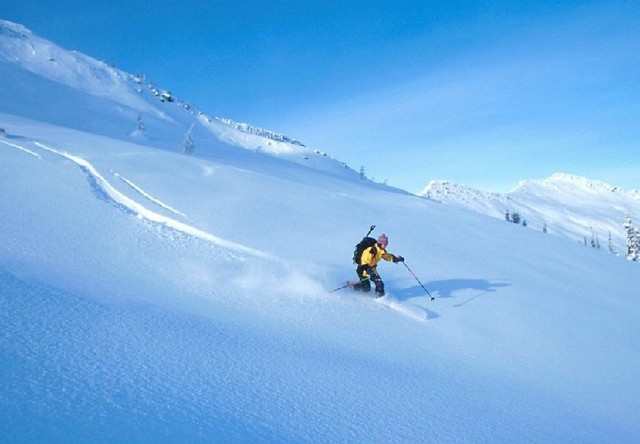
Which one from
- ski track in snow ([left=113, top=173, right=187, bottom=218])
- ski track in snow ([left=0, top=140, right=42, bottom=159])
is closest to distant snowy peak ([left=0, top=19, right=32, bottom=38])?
ski track in snow ([left=0, top=140, right=42, bottom=159])

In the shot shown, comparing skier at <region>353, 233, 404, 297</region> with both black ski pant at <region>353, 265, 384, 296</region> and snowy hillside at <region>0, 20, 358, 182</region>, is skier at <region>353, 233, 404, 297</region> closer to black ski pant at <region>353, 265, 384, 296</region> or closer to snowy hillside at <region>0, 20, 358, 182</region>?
black ski pant at <region>353, 265, 384, 296</region>

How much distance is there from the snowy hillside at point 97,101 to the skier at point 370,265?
117 ft

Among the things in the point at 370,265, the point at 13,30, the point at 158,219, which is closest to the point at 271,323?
the point at 370,265

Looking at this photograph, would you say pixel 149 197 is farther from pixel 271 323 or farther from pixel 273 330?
pixel 273 330

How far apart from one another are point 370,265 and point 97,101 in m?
105

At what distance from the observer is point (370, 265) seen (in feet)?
29.4

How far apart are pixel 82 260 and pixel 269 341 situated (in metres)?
3.59

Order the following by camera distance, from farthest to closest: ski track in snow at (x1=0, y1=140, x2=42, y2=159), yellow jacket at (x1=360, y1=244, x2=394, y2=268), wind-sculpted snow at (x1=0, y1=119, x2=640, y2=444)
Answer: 1. ski track in snow at (x1=0, y1=140, x2=42, y2=159)
2. yellow jacket at (x1=360, y1=244, x2=394, y2=268)
3. wind-sculpted snow at (x1=0, y1=119, x2=640, y2=444)

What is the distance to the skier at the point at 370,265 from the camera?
8.77 meters

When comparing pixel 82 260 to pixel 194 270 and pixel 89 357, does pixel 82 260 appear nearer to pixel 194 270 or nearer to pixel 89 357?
pixel 194 270

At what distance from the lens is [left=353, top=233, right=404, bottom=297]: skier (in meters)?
8.77

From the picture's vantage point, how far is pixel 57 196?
10.5 metres

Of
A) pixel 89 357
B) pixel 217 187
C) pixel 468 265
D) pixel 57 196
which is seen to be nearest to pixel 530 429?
pixel 89 357

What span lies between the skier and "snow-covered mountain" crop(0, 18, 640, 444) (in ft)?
1.36
